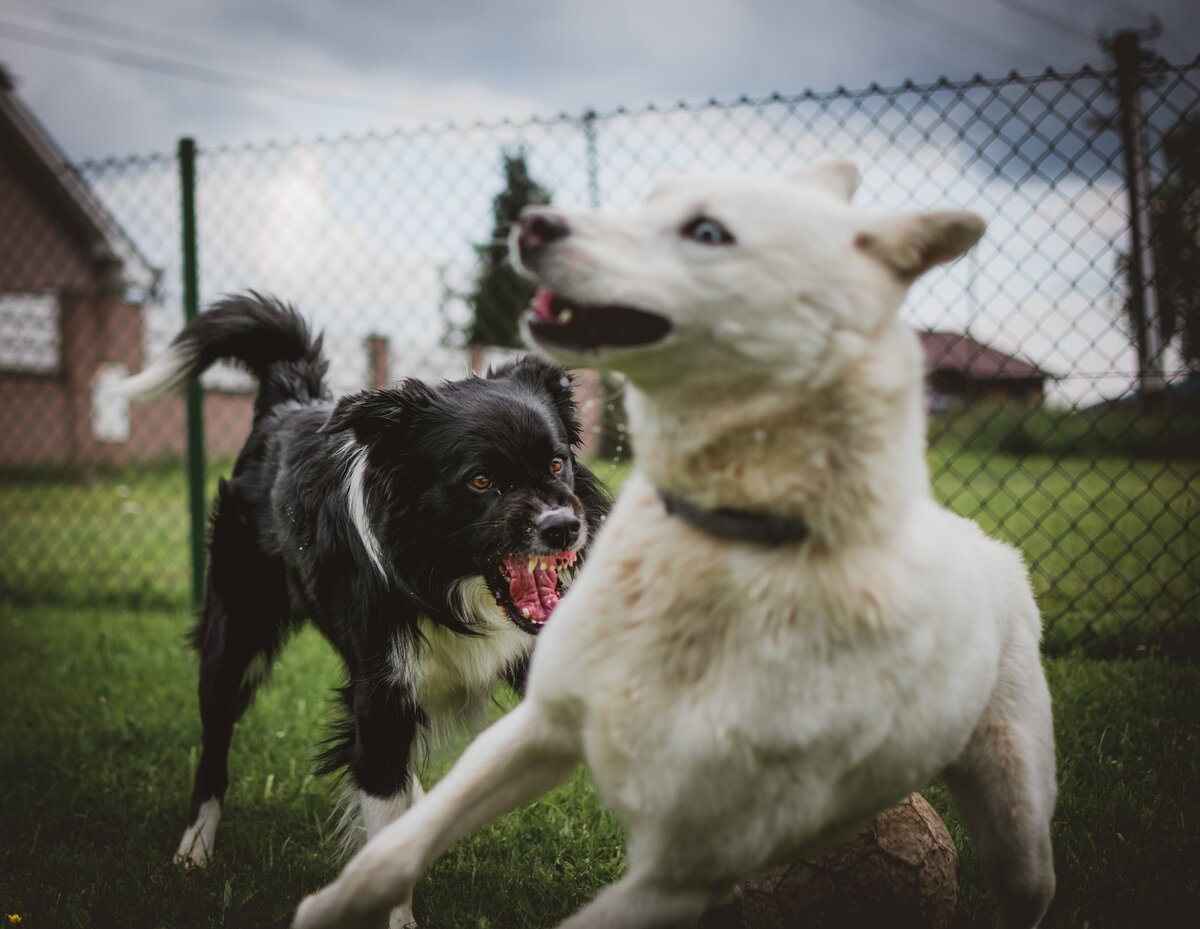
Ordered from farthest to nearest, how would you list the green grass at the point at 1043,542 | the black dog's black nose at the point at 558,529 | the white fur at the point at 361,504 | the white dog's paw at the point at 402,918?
1. the green grass at the point at 1043,542
2. the white fur at the point at 361,504
3. the black dog's black nose at the point at 558,529
4. the white dog's paw at the point at 402,918

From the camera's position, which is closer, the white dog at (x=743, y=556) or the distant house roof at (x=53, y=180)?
the white dog at (x=743, y=556)

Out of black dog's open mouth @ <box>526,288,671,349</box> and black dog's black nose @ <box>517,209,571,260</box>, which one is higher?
black dog's black nose @ <box>517,209,571,260</box>

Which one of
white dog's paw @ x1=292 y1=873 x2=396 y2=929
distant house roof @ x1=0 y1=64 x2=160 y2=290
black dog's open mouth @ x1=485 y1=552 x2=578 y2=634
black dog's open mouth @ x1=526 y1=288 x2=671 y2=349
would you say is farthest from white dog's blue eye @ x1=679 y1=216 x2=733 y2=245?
distant house roof @ x1=0 y1=64 x2=160 y2=290

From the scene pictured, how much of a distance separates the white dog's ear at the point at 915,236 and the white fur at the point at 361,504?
1.83 metres

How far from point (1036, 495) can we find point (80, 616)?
7846mm

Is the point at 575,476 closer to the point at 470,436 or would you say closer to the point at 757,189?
the point at 470,436

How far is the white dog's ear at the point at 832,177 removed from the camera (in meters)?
1.84

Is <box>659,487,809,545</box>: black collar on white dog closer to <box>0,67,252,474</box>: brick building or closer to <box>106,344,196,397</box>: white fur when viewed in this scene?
<box>106,344,196,397</box>: white fur

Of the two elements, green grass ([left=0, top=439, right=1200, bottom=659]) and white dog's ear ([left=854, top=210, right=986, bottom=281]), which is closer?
white dog's ear ([left=854, top=210, right=986, bottom=281])

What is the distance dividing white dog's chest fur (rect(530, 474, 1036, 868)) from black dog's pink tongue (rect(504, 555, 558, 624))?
1152 mm

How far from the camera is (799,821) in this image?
1.50 meters

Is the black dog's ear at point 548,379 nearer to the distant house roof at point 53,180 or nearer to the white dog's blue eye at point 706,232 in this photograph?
the white dog's blue eye at point 706,232

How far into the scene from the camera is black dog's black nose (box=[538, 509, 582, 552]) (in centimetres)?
268

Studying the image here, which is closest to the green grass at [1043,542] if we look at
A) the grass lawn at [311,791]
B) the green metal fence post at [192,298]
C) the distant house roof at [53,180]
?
the grass lawn at [311,791]
